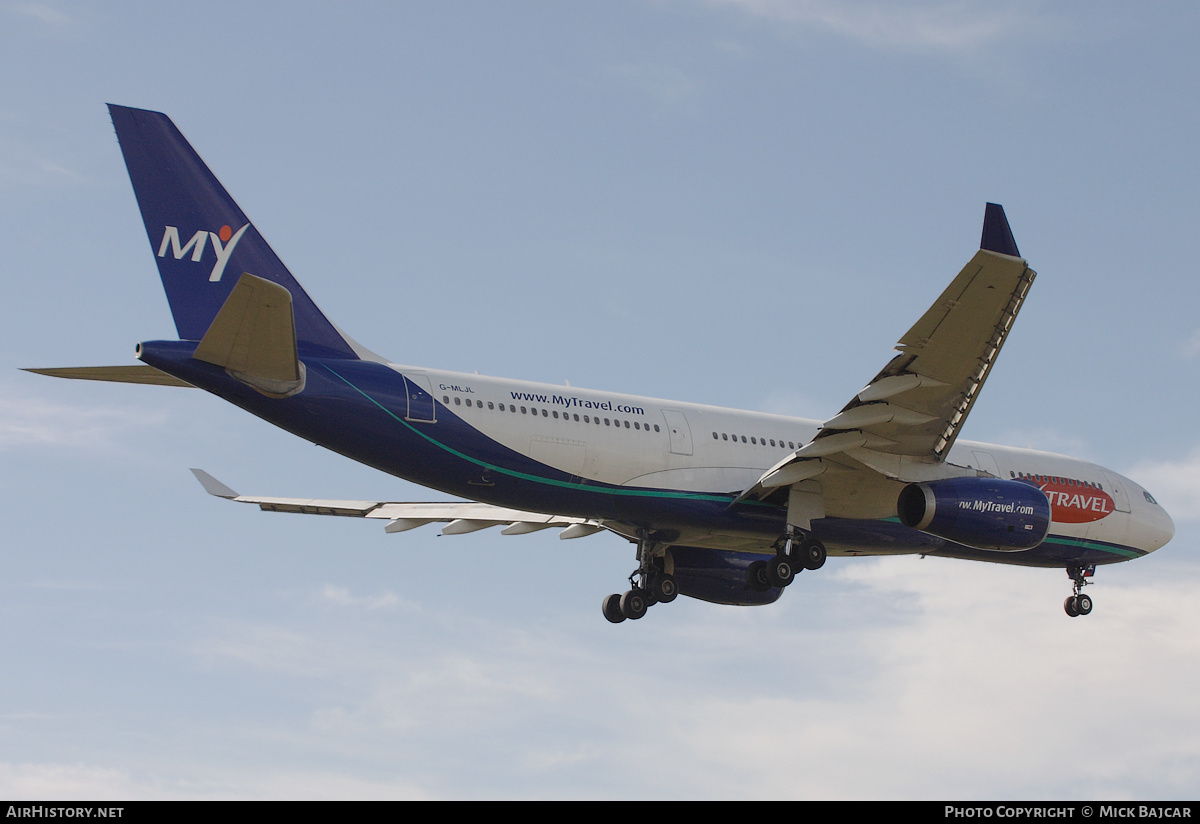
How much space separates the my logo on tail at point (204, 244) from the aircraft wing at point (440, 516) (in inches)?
258

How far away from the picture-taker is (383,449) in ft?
67.7

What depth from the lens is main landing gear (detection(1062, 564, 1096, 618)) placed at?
27.8m

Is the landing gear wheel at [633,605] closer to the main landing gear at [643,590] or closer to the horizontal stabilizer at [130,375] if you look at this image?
the main landing gear at [643,590]

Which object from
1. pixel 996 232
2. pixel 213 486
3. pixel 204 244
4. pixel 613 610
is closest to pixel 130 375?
pixel 204 244

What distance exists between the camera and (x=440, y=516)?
87.5ft

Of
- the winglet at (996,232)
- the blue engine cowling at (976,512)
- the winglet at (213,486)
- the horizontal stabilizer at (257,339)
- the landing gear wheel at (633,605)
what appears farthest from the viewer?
the landing gear wheel at (633,605)

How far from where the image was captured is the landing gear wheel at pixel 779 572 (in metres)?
23.2

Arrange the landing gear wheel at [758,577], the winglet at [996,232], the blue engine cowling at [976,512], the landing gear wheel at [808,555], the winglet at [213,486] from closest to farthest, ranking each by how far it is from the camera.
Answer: the winglet at [996,232], the blue engine cowling at [976,512], the landing gear wheel at [758,577], the landing gear wheel at [808,555], the winglet at [213,486]

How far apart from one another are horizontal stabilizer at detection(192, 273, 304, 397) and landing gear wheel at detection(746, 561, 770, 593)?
864 cm

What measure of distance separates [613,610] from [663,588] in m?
1.06

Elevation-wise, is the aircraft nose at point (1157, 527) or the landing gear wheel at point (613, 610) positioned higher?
the aircraft nose at point (1157, 527)

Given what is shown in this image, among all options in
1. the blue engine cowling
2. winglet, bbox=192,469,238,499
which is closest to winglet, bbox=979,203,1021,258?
the blue engine cowling

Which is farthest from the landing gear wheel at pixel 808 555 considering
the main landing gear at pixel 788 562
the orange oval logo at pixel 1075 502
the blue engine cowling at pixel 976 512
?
the orange oval logo at pixel 1075 502

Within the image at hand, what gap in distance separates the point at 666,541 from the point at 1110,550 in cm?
975
